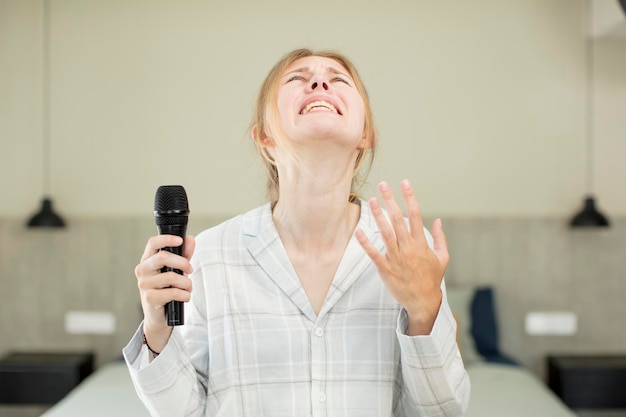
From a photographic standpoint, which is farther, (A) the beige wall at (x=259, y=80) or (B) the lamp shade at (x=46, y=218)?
(A) the beige wall at (x=259, y=80)

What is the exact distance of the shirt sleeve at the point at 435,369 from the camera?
1.27 meters

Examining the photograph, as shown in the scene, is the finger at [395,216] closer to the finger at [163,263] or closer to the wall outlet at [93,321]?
the finger at [163,263]

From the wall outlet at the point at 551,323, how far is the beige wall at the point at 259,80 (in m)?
0.56

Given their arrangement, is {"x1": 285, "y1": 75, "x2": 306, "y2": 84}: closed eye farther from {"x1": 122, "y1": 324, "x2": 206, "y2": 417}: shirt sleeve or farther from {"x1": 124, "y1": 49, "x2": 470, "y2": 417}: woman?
{"x1": 122, "y1": 324, "x2": 206, "y2": 417}: shirt sleeve

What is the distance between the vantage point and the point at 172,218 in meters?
1.27

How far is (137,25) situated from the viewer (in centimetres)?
415

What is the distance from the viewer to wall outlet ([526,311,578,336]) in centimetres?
412

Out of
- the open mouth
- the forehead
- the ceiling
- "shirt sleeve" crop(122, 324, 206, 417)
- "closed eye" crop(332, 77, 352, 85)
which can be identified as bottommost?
"shirt sleeve" crop(122, 324, 206, 417)

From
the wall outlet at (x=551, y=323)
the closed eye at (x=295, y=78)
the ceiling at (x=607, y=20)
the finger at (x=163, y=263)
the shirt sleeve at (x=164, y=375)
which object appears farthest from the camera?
the wall outlet at (x=551, y=323)

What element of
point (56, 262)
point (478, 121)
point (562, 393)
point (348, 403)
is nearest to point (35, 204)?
point (56, 262)

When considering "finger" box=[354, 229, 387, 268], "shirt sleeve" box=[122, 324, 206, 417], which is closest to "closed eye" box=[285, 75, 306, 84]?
"finger" box=[354, 229, 387, 268]

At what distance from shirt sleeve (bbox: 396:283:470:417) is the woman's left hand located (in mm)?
48

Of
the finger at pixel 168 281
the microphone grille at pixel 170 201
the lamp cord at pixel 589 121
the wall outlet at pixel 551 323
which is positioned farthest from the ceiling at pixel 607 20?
the finger at pixel 168 281

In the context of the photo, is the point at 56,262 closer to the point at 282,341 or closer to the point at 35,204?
the point at 35,204
